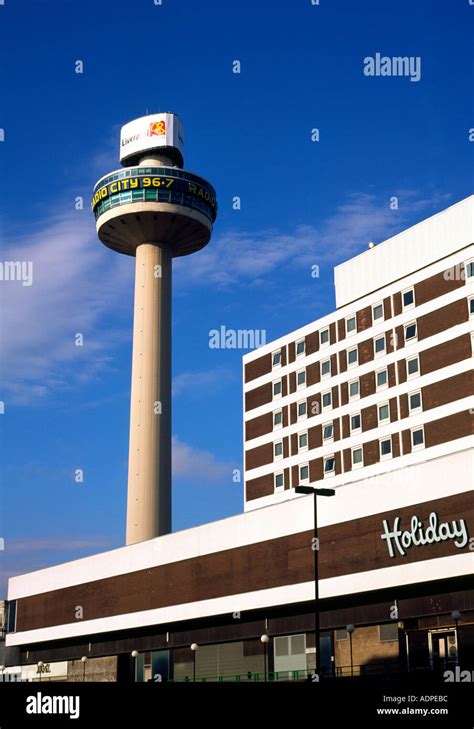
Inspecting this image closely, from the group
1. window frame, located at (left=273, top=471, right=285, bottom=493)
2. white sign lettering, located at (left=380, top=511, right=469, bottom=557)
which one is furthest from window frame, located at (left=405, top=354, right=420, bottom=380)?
white sign lettering, located at (left=380, top=511, right=469, bottom=557)

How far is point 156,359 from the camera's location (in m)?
96.1

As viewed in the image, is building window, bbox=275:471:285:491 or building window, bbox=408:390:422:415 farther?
building window, bbox=275:471:285:491

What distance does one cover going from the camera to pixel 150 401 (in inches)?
3696

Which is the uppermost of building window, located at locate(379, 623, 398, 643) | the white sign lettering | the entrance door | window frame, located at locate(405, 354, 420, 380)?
window frame, located at locate(405, 354, 420, 380)

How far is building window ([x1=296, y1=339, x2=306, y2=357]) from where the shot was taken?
8619cm

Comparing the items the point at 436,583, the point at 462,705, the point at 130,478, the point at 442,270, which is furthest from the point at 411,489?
the point at 130,478

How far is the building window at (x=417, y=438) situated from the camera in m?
70.9

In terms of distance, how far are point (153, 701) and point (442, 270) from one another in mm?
56395

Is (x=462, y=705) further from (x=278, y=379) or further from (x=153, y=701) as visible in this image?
(x=278, y=379)

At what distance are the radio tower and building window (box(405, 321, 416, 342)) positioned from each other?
1168 inches

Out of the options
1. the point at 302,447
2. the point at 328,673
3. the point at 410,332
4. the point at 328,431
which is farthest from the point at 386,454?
the point at 328,673

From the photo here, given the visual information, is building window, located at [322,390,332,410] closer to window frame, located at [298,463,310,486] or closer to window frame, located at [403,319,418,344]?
window frame, located at [298,463,310,486]

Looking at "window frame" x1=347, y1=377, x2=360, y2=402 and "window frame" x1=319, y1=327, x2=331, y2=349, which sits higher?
"window frame" x1=319, y1=327, x2=331, y2=349

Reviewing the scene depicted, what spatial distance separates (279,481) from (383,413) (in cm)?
1453
